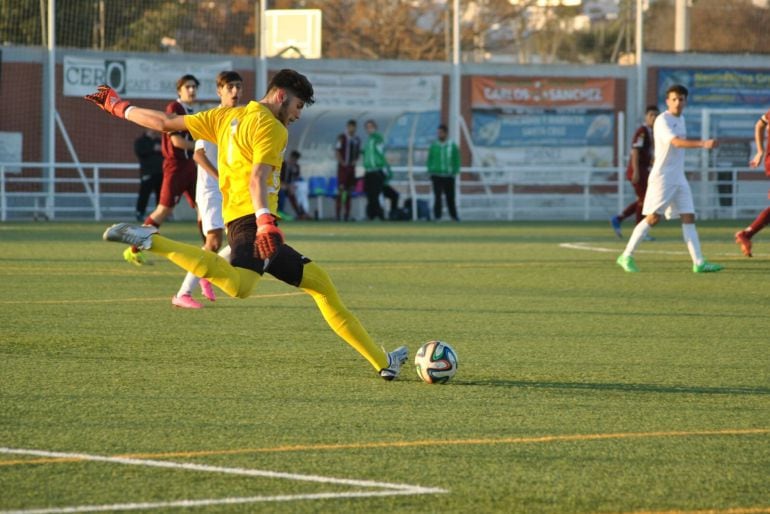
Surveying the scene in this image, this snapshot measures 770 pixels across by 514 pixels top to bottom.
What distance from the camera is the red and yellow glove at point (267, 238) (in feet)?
23.9

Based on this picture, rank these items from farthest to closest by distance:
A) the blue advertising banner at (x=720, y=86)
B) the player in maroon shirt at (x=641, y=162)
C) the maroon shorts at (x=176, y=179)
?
the blue advertising banner at (x=720, y=86) < the player in maroon shirt at (x=641, y=162) < the maroon shorts at (x=176, y=179)

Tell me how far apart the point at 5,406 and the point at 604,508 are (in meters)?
3.32

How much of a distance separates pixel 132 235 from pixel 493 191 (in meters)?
29.8

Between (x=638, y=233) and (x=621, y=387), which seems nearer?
(x=621, y=387)

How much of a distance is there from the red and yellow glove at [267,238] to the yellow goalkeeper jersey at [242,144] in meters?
0.37

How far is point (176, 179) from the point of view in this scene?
44.6ft

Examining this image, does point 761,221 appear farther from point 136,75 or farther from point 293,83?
point 136,75

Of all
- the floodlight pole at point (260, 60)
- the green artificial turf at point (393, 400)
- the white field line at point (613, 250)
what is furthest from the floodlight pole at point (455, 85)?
the green artificial turf at point (393, 400)

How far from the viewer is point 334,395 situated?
25.2 ft

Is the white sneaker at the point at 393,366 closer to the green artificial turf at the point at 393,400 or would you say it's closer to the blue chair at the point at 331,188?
the green artificial turf at the point at 393,400

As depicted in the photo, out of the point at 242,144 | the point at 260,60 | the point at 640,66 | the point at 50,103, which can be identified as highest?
the point at 640,66

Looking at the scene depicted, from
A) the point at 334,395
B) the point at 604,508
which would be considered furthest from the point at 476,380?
the point at 604,508

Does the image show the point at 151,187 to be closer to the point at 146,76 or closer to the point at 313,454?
the point at 146,76

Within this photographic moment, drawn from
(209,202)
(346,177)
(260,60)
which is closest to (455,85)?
(260,60)
